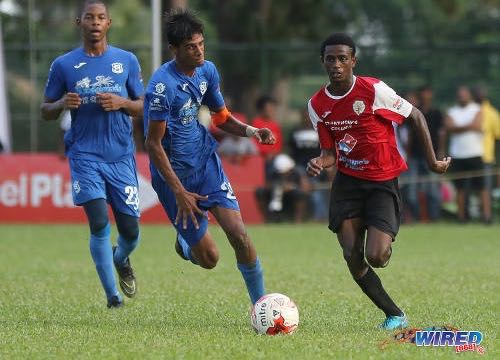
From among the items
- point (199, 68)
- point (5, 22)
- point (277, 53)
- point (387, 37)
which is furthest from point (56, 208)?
point (199, 68)

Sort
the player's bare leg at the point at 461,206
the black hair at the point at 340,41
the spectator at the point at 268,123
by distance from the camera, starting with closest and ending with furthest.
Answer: the black hair at the point at 340,41 < the spectator at the point at 268,123 < the player's bare leg at the point at 461,206

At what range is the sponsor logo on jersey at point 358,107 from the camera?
8766 millimetres

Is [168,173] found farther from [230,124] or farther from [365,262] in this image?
[365,262]

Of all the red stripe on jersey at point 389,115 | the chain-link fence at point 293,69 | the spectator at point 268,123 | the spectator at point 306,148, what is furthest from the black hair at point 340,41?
the chain-link fence at point 293,69

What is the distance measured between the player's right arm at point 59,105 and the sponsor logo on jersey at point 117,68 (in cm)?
41

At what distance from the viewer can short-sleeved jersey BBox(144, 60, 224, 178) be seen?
8.72 meters

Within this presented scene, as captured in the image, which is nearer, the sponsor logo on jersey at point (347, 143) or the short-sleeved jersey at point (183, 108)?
the short-sleeved jersey at point (183, 108)

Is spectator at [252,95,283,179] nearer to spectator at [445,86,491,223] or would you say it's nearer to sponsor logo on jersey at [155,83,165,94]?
spectator at [445,86,491,223]

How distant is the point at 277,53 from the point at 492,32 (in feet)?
17.4

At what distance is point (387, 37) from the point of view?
982 inches

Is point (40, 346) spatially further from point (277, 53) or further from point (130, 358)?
point (277, 53)

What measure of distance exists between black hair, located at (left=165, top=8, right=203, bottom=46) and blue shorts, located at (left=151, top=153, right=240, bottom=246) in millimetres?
973

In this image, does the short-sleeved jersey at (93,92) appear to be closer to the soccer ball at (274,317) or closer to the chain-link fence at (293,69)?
the soccer ball at (274,317)

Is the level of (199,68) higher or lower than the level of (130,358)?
higher
